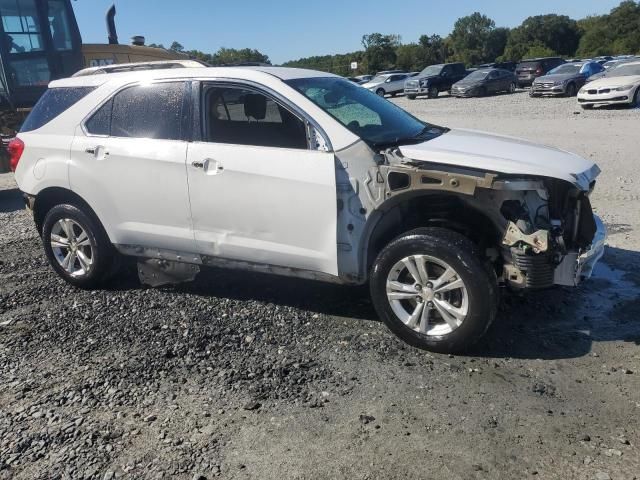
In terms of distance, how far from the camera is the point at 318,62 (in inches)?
3354

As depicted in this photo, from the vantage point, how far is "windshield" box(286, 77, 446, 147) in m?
4.48

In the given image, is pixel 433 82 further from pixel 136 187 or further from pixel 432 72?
pixel 136 187

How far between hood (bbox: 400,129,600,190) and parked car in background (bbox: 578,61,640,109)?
57.6 feet

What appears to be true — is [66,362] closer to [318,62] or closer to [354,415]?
[354,415]

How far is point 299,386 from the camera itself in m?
3.76

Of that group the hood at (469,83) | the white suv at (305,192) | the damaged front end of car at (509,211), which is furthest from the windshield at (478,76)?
the damaged front end of car at (509,211)

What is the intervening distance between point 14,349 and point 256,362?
1914 millimetres

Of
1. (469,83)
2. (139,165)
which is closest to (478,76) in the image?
(469,83)

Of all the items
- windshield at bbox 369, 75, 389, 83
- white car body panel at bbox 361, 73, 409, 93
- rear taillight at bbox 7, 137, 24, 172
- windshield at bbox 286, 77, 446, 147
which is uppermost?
windshield at bbox 286, 77, 446, 147

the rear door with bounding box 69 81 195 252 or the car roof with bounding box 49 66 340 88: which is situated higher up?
the car roof with bounding box 49 66 340 88

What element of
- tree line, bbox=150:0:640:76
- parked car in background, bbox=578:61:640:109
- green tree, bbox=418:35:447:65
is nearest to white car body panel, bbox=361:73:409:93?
parked car in background, bbox=578:61:640:109

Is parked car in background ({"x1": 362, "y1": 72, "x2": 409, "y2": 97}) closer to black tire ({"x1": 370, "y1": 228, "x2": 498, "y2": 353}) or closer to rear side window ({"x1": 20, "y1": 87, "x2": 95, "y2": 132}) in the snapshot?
rear side window ({"x1": 20, "y1": 87, "x2": 95, "y2": 132})

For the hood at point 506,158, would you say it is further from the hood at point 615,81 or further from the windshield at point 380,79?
the windshield at point 380,79

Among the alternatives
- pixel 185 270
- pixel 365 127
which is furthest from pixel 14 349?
pixel 365 127
